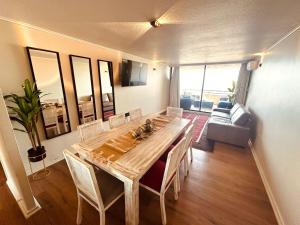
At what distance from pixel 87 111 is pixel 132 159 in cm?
182

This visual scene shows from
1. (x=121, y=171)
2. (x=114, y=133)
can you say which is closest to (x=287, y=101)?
(x=121, y=171)

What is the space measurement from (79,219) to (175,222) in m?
1.04

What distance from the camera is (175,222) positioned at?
1425mm

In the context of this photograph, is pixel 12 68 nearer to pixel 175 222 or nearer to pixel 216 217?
pixel 175 222

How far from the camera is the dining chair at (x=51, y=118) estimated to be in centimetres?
207

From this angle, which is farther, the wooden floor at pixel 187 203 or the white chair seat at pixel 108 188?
the wooden floor at pixel 187 203

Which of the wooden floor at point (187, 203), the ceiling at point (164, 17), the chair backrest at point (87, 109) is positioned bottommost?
the wooden floor at point (187, 203)

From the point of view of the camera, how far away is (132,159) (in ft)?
4.36

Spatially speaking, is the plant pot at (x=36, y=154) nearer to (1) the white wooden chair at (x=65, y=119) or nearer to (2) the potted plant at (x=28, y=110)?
(2) the potted plant at (x=28, y=110)

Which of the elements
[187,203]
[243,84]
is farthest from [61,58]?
[243,84]

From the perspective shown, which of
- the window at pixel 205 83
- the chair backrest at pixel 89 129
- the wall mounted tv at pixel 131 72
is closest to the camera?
the chair backrest at pixel 89 129

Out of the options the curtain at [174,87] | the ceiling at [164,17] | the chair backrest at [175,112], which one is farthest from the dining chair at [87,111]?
the curtain at [174,87]

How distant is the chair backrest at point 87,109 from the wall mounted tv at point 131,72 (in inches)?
40.7

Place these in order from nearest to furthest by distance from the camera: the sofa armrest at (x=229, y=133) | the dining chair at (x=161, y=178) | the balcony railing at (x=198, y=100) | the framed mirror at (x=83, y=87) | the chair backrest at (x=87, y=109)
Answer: the dining chair at (x=161, y=178) → the framed mirror at (x=83, y=87) → the chair backrest at (x=87, y=109) → the sofa armrest at (x=229, y=133) → the balcony railing at (x=198, y=100)
